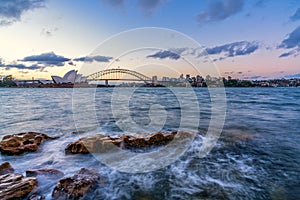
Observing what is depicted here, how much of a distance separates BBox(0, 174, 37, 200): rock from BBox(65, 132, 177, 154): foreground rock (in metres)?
1.87

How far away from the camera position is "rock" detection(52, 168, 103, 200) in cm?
340

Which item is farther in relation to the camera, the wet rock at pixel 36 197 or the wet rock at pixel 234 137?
the wet rock at pixel 234 137

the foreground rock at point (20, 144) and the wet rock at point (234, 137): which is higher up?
the foreground rock at point (20, 144)

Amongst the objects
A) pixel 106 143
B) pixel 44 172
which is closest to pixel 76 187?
pixel 44 172

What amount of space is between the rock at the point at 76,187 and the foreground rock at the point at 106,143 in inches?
67.8

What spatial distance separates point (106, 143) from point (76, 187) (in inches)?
94.9

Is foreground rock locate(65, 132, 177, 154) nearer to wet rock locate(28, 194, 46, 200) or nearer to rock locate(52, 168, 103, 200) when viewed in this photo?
rock locate(52, 168, 103, 200)

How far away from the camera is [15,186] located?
346 centimetres

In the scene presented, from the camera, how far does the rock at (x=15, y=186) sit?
3.26 m

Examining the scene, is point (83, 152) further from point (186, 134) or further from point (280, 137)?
point (280, 137)

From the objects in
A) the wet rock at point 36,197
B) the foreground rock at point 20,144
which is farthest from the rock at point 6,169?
the wet rock at point 36,197

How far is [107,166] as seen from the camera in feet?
15.8

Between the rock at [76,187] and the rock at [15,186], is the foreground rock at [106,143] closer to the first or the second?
the rock at [76,187]

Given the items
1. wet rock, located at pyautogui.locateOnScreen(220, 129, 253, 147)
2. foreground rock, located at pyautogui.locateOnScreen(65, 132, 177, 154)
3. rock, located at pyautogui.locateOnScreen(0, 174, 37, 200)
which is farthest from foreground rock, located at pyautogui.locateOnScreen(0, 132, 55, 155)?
wet rock, located at pyautogui.locateOnScreen(220, 129, 253, 147)
